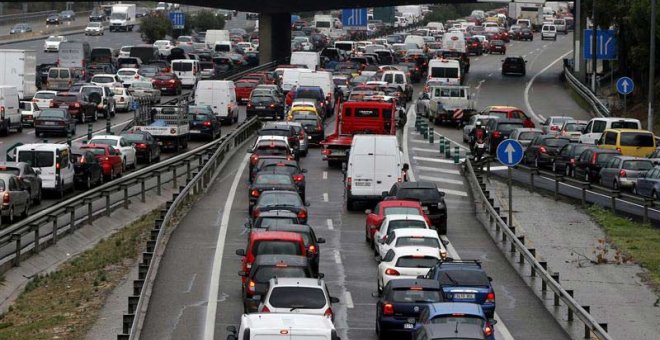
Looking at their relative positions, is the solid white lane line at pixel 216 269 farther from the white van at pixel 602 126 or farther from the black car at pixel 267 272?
the white van at pixel 602 126

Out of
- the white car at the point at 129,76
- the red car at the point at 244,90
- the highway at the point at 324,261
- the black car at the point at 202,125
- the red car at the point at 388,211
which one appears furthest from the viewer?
the white car at the point at 129,76

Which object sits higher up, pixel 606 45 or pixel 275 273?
pixel 606 45

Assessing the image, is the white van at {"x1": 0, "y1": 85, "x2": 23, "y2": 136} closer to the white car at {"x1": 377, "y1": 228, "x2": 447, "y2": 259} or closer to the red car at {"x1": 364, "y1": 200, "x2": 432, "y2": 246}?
the red car at {"x1": 364, "y1": 200, "x2": 432, "y2": 246}

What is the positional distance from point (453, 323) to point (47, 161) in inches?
1058

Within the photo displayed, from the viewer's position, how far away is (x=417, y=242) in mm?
31125

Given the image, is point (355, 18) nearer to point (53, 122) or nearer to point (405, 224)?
point (53, 122)

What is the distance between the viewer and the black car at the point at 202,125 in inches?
2574

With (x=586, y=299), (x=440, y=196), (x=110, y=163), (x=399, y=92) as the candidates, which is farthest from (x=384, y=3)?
(x=586, y=299)

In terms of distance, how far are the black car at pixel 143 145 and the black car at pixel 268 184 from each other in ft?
44.9

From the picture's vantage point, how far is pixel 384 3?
374ft

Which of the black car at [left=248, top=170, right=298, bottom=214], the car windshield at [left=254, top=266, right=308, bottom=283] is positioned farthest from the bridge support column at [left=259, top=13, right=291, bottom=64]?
the car windshield at [left=254, top=266, right=308, bottom=283]

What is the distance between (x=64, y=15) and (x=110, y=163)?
131 metres

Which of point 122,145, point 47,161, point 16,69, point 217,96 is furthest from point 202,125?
point 47,161

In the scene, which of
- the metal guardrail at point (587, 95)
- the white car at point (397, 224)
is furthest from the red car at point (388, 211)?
the metal guardrail at point (587, 95)
